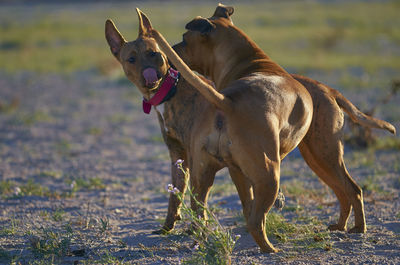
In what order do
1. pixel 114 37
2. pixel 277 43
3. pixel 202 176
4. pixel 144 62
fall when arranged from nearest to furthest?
pixel 202 176 < pixel 144 62 < pixel 114 37 < pixel 277 43

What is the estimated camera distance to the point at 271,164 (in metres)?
3.84

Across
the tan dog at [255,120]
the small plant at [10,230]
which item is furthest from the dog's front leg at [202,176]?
the small plant at [10,230]

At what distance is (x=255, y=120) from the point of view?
3.88 m

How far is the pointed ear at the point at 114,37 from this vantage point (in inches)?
207

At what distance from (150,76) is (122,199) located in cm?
238

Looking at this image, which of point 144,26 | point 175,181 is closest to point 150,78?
point 144,26

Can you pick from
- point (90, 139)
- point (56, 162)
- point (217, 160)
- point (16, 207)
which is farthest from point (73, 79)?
point (217, 160)

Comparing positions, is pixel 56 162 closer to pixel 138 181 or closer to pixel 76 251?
pixel 138 181

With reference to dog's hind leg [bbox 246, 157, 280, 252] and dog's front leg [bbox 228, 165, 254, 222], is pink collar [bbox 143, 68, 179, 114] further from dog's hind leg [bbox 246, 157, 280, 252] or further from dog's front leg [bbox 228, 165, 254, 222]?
dog's hind leg [bbox 246, 157, 280, 252]

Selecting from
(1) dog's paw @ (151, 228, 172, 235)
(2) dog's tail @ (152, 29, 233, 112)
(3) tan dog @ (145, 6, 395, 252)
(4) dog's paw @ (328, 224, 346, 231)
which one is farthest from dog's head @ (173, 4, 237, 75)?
(4) dog's paw @ (328, 224, 346, 231)

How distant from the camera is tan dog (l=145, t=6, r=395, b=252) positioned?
12.6 ft

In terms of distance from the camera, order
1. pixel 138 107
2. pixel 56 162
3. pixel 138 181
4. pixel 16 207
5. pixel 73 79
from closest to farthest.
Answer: pixel 16 207 → pixel 138 181 → pixel 56 162 → pixel 138 107 → pixel 73 79

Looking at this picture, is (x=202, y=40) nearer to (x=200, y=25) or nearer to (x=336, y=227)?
(x=200, y=25)

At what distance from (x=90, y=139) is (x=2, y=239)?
5.28 meters
